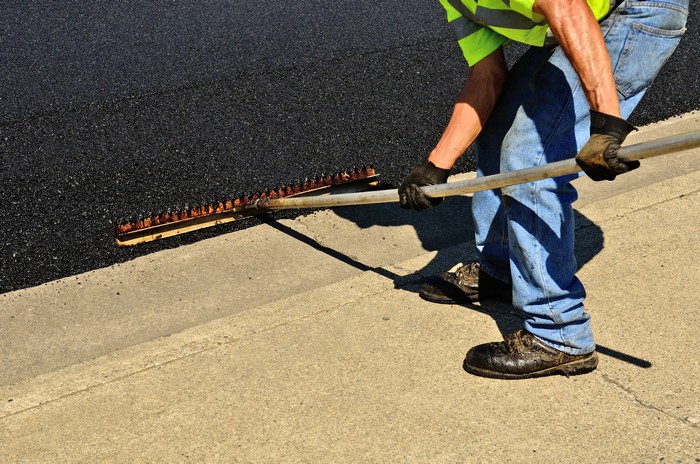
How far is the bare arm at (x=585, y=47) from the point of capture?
8.70ft

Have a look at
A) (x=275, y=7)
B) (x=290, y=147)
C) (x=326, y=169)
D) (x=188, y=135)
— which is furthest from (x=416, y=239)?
(x=275, y=7)

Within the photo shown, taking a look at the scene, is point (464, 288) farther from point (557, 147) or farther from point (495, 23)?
point (495, 23)

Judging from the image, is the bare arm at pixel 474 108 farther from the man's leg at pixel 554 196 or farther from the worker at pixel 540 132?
the man's leg at pixel 554 196

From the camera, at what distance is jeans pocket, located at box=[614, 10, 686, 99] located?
2977 mm

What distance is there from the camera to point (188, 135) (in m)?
5.10

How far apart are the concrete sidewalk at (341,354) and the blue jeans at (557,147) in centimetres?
23

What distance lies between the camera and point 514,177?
274 centimetres

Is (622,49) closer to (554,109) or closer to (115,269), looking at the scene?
(554,109)

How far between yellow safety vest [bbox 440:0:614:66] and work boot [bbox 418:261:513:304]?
811 mm

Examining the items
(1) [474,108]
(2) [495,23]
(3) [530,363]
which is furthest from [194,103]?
(3) [530,363]

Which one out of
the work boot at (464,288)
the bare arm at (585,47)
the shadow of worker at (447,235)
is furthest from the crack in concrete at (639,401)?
the bare arm at (585,47)

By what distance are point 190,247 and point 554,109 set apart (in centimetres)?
178

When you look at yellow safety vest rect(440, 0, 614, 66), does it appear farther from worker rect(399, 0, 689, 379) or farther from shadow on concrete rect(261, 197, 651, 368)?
shadow on concrete rect(261, 197, 651, 368)

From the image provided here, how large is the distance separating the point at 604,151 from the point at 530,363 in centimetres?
85
